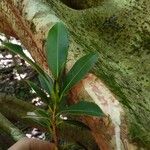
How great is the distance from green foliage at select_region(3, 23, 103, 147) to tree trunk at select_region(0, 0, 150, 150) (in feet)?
0.31

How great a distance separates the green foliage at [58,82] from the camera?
112 cm

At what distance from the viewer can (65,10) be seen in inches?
71.0

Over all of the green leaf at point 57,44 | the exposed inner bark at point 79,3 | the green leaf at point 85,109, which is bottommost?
the green leaf at point 85,109

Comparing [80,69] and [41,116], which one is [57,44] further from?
[41,116]

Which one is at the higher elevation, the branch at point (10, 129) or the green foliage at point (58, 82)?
the branch at point (10, 129)

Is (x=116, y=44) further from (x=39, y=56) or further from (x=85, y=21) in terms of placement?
(x=39, y=56)

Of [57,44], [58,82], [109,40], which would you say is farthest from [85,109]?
[109,40]

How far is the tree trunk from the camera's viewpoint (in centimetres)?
125

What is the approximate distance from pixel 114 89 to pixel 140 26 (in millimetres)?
601

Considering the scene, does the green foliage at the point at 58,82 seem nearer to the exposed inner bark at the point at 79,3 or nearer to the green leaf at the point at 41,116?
the green leaf at the point at 41,116

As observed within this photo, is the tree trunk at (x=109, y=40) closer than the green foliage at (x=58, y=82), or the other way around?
the green foliage at (x=58, y=82)

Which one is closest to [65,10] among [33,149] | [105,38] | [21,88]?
[105,38]

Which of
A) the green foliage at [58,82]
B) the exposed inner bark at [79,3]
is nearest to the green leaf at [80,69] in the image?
the green foliage at [58,82]

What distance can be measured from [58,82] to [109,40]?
652mm
